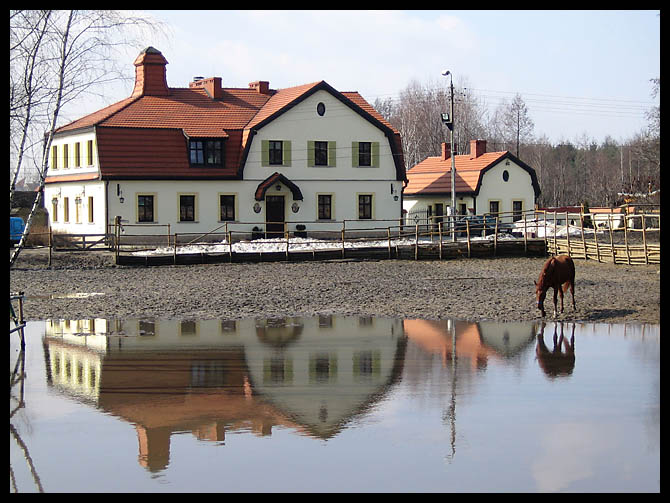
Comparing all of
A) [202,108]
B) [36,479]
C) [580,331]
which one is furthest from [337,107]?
[36,479]

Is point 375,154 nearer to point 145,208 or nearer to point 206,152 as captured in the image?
point 206,152

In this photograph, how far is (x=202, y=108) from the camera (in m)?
45.0

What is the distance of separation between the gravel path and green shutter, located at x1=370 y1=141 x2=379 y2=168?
13600 millimetres

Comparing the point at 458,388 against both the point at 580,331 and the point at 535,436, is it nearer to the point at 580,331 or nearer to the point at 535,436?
the point at 535,436

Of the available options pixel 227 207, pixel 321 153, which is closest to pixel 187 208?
pixel 227 207

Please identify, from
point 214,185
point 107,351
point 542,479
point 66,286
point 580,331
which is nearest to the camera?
point 542,479

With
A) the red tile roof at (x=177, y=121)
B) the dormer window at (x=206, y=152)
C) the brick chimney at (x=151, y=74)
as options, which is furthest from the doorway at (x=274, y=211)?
the brick chimney at (x=151, y=74)

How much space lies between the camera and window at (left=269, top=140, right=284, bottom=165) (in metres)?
43.8

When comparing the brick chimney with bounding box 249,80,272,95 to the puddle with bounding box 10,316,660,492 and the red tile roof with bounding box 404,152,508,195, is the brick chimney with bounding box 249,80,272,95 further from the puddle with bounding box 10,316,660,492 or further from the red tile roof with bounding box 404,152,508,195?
the puddle with bounding box 10,316,660,492

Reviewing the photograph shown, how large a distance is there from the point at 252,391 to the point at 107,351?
4.07 meters

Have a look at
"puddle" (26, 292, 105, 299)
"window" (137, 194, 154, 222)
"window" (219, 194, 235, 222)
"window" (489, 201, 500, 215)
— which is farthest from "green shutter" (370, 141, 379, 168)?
"puddle" (26, 292, 105, 299)

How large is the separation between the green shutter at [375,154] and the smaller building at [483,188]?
6.88 metres

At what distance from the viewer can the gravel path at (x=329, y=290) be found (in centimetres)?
1925

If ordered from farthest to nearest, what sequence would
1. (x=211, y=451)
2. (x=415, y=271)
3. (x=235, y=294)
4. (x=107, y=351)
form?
(x=415, y=271), (x=235, y=294), (x=107, y=351), (x=211, y=451)
